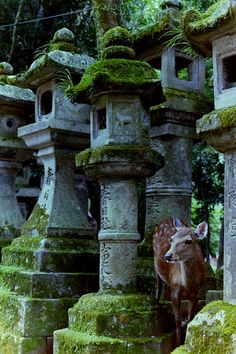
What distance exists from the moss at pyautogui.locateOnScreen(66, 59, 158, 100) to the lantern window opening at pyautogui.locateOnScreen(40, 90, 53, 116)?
1.40m

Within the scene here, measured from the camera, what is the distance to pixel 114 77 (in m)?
5.50

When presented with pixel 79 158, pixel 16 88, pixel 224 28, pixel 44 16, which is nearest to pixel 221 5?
pixel 224 28

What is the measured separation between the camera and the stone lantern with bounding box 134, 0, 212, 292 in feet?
20.9

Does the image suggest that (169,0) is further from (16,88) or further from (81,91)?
(16,88)

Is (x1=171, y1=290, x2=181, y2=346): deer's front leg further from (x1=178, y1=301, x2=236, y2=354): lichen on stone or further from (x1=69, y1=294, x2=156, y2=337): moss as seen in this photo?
(x1=178, y1=301, x2=236, y2=354): lichen on stone

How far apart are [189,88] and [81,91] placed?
158 cm

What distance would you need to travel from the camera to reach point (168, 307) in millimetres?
5633

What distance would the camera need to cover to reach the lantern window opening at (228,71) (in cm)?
439

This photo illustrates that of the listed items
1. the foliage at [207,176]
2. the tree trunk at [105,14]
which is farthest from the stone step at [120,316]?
the foliage at [207,176]

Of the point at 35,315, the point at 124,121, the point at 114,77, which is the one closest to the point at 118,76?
the point at 114,77

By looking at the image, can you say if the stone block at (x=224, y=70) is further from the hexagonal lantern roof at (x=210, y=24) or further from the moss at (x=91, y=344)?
the moss at (x=91, y=344)

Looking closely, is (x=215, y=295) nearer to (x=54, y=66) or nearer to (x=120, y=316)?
(x=120, y=316)

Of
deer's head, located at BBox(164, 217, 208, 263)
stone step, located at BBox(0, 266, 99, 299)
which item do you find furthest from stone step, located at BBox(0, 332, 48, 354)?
deer's head, located at BBox(164, 217, 208, 263)

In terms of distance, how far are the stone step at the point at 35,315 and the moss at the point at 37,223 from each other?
0.85 meters
